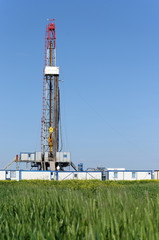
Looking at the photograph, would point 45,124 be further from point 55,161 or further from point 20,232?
point 20,232

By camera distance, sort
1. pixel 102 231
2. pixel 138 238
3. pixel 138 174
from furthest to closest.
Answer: pixel 138 174
pixel 102 231
pixel 138 238

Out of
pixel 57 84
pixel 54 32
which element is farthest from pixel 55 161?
pixel 54 32

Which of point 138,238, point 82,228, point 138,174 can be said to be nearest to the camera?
point 138,238

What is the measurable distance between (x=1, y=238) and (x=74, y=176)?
40560 mm

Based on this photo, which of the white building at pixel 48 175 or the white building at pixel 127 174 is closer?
the white building at pixel 48 175

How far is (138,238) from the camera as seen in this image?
371 cm

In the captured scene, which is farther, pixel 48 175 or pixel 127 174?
pixel 127 174

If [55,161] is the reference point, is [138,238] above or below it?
below

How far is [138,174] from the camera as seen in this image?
1854 inches

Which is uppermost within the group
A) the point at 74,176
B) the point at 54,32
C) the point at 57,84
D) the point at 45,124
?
the point at 54,32

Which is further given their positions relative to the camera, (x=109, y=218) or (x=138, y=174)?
(x=138, y=174)

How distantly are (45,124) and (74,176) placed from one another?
11443 millimetres

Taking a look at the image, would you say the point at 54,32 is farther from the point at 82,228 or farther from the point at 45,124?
the point at 82,228

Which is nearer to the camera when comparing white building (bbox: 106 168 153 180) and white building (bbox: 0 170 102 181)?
white building (bbox: 0 170 102 181)
